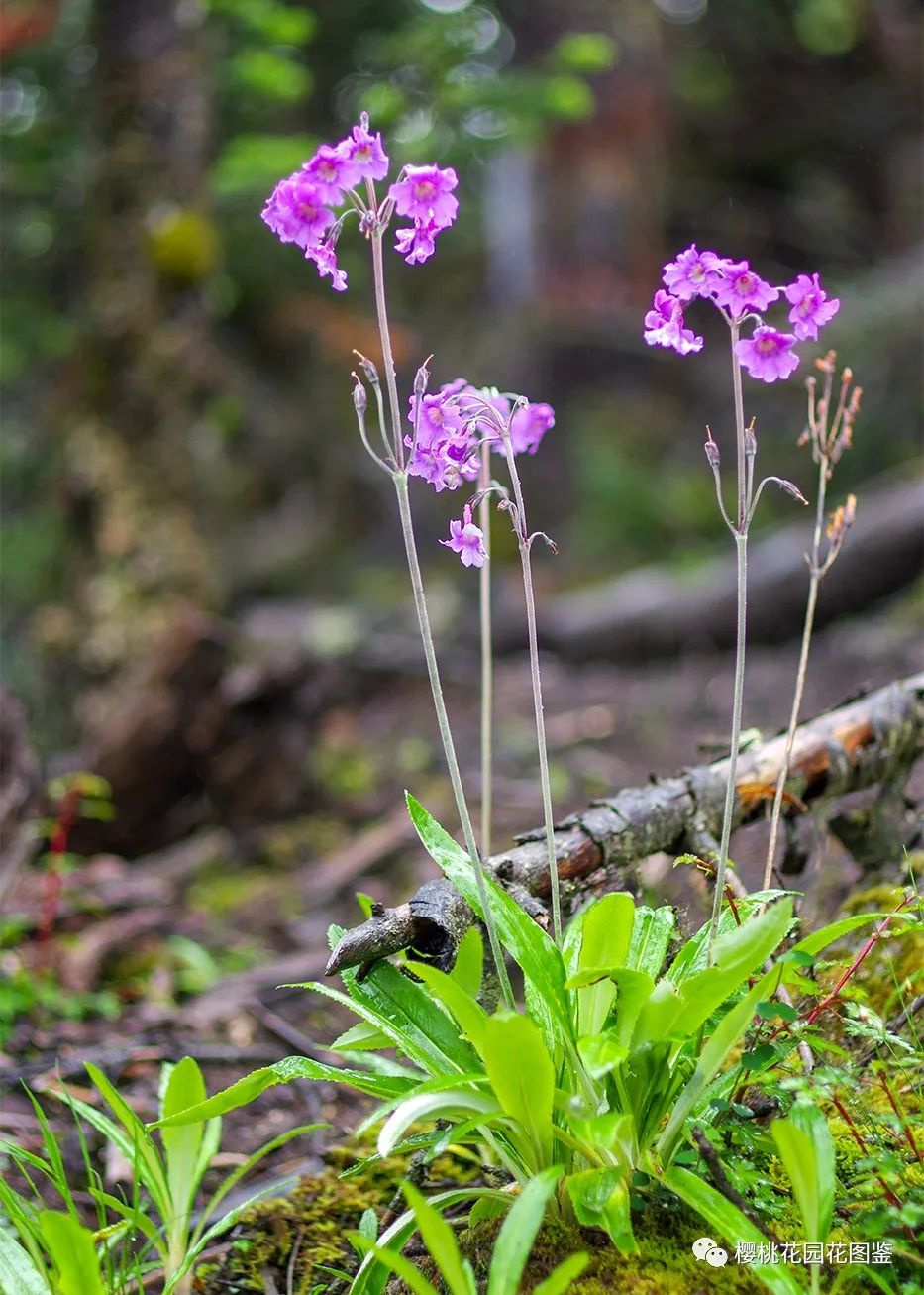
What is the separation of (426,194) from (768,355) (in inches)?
23.5

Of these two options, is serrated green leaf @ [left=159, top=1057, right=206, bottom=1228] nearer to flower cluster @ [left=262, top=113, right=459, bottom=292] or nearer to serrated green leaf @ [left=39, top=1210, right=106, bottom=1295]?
serrated green leaf @ [left=39, top=1210, right=106, bottom=1295]

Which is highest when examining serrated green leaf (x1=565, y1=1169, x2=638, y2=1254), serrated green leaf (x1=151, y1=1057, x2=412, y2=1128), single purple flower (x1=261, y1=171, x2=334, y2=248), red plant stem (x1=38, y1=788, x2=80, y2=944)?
single purple flower (x1=261, y1=171, x2=334, y2=248)

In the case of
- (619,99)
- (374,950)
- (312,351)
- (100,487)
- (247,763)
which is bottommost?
(247,763)

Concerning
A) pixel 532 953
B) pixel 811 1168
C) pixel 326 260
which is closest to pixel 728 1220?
pixel 811 1168

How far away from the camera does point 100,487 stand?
17.6 ft

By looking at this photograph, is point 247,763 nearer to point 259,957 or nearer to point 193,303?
point 259,957

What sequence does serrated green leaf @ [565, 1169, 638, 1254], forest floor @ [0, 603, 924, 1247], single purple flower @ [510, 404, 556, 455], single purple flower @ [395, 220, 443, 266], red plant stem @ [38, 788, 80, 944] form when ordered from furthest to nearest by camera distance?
red plant stem @ [38, 788, 80, 944], forest floor @ [0, 603, 924, 1247], single purple flower @ [510, 404, 556, 455], single purple flower @ [395, 220, 443, 266], serrated green leaf @ [565, 1169, 638, 1254]

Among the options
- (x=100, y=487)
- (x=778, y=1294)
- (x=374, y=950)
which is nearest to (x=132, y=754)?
(x=100, y=487)

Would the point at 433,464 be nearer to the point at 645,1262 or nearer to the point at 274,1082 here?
the point at 274,1082

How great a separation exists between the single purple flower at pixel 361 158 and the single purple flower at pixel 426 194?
0.13ft

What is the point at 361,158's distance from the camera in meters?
1.62

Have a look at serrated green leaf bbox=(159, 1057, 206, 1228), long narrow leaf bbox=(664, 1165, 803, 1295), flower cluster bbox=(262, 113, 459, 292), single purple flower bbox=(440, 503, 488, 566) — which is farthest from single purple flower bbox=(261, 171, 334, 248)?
long narrow leaf bbox=(664, 1165, 803, 1295)

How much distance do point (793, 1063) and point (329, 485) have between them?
28.1 feet

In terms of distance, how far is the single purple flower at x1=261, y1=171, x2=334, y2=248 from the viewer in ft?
5.33
